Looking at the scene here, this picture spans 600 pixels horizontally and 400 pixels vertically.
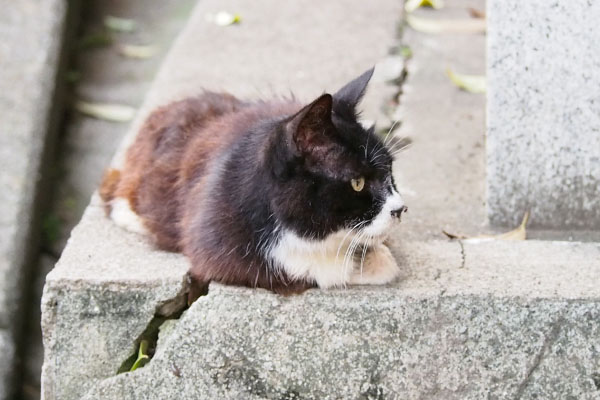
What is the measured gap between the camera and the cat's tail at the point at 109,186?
11.6ft

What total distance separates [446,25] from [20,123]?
230 centimetres

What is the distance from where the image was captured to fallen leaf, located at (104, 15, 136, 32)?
656 cm

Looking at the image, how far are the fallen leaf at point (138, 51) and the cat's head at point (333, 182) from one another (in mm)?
3701

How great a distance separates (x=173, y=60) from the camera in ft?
15.7

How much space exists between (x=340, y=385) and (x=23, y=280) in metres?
2.29

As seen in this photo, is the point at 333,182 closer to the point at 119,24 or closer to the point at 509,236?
the point at 509,236

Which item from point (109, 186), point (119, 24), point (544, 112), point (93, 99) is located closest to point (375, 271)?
point (544, 112)

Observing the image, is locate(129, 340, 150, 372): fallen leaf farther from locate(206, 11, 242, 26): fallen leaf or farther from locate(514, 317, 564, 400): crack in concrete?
locate(206, 11, 242, 26): fallen leaf

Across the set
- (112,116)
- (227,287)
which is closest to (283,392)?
(227,287)

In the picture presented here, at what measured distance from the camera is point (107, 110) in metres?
5.77

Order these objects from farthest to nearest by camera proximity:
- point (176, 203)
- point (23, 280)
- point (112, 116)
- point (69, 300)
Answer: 1. point (112, 116)
2. point (23, 280)
3. point (176, 203)
4. point (69, 300)

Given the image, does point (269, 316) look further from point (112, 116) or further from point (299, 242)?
point (112, 116)

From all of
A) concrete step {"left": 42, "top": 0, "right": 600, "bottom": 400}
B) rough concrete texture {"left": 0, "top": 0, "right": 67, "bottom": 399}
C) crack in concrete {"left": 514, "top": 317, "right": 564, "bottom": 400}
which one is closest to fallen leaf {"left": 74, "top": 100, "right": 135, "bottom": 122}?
rough concrete texture {"left": 0, "top": 0, "right": 67, "bottom": 399}

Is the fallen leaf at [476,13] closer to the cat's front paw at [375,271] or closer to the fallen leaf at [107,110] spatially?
the fallen leaf at [107,110]
